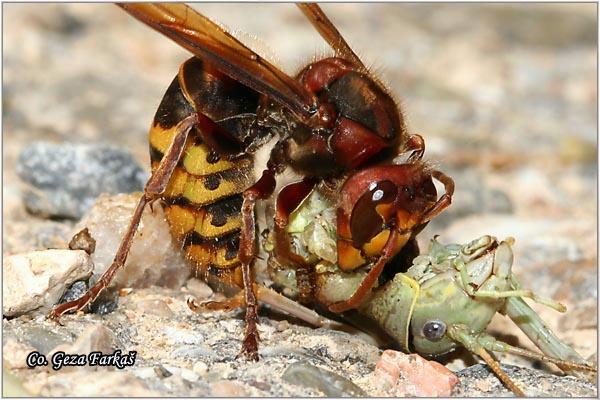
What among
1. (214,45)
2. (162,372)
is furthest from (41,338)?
(214,45)

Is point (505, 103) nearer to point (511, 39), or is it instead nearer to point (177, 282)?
point (511, 39)

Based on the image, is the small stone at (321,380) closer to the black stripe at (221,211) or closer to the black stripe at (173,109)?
the black stripe at (221,211)

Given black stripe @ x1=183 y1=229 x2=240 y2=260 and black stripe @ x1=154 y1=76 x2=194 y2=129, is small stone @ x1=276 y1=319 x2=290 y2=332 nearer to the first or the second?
black stripe @ x1=183 y1=229 x2=240 y2=260

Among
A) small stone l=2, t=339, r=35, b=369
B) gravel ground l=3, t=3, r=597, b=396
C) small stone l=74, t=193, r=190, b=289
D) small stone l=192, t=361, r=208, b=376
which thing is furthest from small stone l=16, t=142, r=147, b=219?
small stone l=192, t=361, r=208, b=376

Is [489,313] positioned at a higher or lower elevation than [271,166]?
lower

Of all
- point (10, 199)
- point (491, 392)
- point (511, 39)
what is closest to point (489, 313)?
point (491, 392)

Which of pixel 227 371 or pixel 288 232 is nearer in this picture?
pixel 227 371
